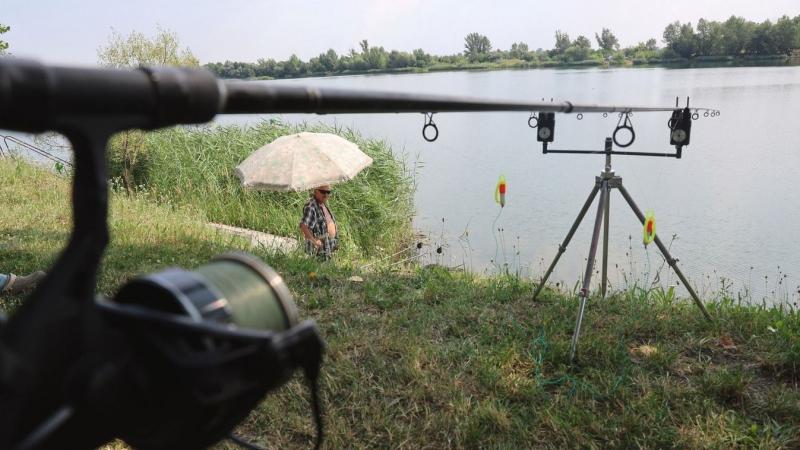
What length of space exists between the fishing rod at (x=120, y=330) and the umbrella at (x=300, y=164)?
624 centimetres

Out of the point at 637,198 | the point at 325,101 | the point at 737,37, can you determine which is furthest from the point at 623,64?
the point at 325,101

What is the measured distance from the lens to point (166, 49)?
1416 centimetres

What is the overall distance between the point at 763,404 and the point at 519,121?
19.0 m

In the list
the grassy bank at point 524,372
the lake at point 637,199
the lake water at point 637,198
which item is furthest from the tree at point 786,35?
the grassy bank at point 524,372

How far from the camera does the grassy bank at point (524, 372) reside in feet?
8.58

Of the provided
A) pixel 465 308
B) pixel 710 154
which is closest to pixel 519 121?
pixel 710 154

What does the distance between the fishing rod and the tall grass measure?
7917 mm

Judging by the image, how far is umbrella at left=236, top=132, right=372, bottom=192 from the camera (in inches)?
278

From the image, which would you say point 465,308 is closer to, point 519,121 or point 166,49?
point 166,49

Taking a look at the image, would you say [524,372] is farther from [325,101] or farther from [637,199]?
[637,199]

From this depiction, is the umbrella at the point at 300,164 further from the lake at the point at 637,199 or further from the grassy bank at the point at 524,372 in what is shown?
the grassy bank at the point at 524,372

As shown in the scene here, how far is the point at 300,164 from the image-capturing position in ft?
23.5

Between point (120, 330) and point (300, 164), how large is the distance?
6649 mm

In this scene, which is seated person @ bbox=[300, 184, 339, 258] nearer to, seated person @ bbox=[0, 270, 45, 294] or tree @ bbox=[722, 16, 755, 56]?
seated person @ bbox=[0, 270, 45, 294]
